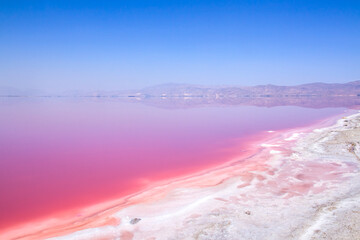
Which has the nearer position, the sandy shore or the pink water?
the sandy shore

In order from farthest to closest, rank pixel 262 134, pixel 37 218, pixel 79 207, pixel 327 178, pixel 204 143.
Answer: pixel 262 134 → pixel 204 143 → pixel 327 178 → pixel 79 207 → pixel 37 218

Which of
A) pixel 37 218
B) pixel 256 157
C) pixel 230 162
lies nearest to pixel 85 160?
pixel 37 218

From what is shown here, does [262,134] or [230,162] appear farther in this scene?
[262,134]

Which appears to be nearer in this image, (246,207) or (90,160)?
(246,207)

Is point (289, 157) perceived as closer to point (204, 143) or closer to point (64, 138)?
point (204, 143)

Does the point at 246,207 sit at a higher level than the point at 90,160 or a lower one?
Answer: higher

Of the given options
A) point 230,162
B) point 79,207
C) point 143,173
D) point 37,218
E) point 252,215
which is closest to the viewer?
point 252,215

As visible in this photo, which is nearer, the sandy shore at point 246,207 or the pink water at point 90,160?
the sandy shore at point 246,207

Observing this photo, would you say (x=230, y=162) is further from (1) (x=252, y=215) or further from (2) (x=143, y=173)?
(1) (x=252, y=215)
